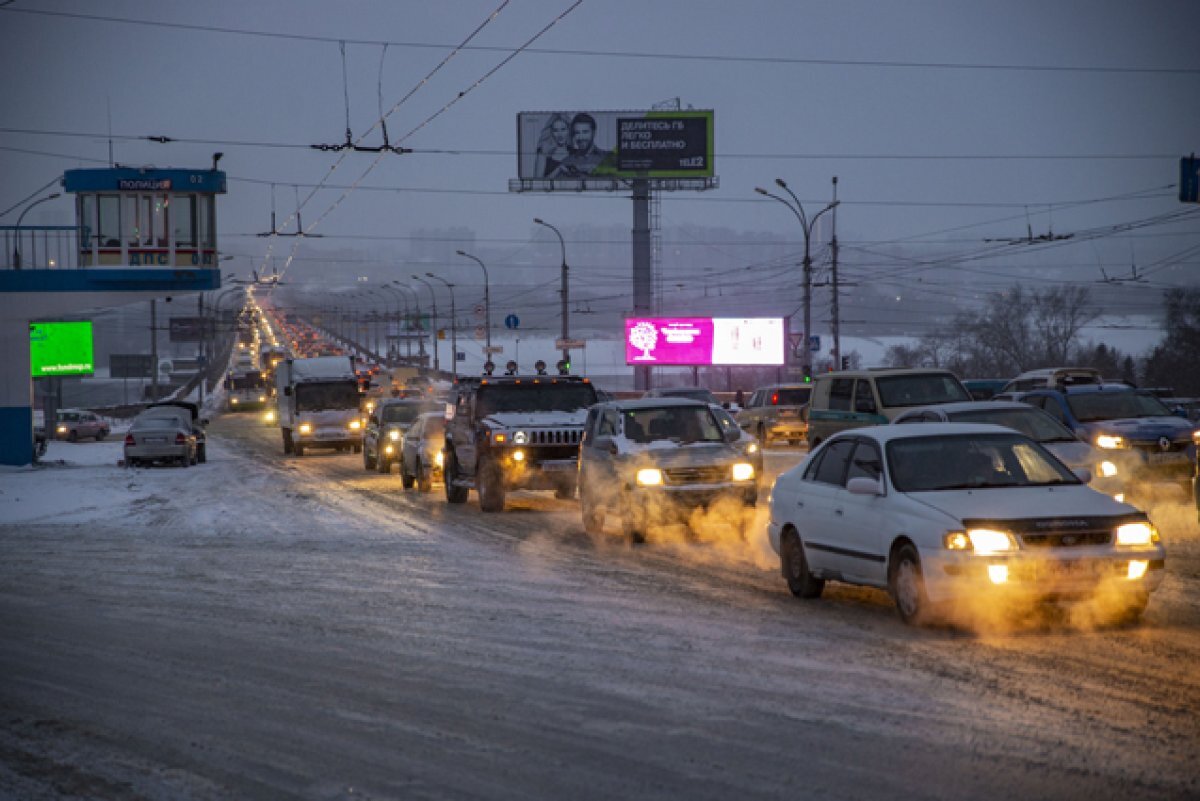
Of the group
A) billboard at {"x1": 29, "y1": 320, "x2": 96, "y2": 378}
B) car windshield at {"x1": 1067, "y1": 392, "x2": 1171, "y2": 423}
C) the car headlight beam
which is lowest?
the car headlight beam

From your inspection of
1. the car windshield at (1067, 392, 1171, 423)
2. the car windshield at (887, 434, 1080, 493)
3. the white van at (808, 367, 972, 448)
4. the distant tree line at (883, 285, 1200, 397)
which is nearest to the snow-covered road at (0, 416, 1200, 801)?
the car windshield at (887, 434, 1080, 493)

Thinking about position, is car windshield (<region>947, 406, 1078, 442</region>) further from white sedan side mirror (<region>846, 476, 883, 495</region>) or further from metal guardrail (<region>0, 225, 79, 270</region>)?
metal guardrail (<region>0, 225, 79, 270</region>)

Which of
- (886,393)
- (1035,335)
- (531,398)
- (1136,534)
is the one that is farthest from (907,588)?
(1035,335)

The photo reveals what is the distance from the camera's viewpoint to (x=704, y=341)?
84.2m

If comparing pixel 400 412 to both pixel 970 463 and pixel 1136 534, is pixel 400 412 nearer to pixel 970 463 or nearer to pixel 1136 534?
pixel 970 463

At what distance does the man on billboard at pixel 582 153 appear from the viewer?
93.2 metres

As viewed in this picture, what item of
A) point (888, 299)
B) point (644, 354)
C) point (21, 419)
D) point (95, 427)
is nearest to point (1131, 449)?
point (21, 419)

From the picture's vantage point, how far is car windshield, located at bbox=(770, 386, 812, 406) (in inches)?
1644

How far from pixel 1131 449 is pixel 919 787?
15.6 m

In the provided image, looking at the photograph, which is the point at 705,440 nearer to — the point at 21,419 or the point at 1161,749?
the point at 1161,749

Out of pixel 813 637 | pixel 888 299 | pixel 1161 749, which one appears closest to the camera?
pixel 1161 749

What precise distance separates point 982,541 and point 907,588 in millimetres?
757

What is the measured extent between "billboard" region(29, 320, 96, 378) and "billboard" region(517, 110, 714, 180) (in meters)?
32.4

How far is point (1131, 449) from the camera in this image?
2075 cm
